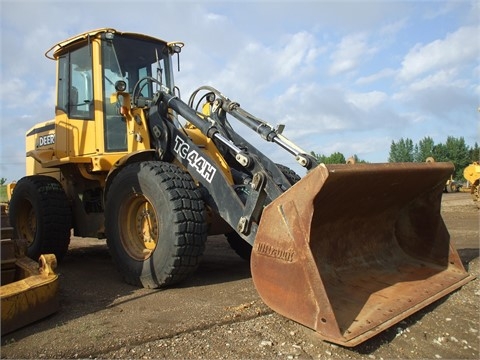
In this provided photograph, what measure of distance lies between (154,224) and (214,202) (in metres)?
0.78

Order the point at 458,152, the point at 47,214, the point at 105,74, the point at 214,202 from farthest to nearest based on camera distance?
the point at 458,152, the point at 47,214, the point at 105,74, the point at 214,202

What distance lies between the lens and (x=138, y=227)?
16.7ft

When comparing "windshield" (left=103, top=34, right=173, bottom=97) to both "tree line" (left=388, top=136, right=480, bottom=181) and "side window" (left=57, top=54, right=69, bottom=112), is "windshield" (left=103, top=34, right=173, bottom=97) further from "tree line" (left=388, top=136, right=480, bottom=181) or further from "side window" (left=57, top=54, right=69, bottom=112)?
"tree line" (left=388, top=136, right=480, bottom=181)

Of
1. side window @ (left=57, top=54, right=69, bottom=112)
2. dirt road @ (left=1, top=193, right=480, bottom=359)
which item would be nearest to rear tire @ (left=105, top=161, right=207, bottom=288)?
dirt road @ (left=1, top=193, right=480, bottom=359)

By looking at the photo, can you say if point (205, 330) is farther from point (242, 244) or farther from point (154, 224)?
point (242, 244)

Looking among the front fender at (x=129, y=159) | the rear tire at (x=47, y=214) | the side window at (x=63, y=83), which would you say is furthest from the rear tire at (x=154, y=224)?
the side window at (x=63, y=83)

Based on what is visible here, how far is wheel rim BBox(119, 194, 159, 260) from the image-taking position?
16.2ft

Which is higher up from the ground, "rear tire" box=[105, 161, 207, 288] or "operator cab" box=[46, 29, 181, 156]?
"operator cab" box=[46, 29, 181, 156]

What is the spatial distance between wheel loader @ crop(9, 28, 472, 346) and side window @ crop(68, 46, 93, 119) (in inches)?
1.1

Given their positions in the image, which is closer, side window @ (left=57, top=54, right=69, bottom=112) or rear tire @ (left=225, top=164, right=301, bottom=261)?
rear tire @ (left=225, top=164, right=301, bottom=261)

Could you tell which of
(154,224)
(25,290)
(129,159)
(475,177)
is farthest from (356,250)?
(475,177)

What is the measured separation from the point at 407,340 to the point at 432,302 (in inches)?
26.8

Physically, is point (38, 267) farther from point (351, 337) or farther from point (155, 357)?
point (351, 337)

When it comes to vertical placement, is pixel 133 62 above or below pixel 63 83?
above
